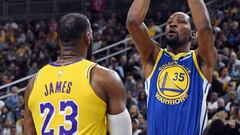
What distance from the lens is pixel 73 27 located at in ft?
14.7

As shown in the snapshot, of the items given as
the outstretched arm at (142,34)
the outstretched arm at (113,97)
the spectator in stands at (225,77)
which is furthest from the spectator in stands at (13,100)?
the outstretched arm at (113,97)

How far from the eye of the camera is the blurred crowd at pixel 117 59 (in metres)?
13.4

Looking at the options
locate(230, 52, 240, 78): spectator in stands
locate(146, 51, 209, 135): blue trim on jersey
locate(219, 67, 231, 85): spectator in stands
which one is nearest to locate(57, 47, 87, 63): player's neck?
locate(146, 51, 209, 135): blue trim on jersey

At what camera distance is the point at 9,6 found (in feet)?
77.2

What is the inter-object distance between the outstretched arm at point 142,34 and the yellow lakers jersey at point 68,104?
4.71 feet

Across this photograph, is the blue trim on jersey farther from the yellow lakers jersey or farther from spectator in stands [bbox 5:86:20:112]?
spectator in stands [bbox 5:86:20:112]

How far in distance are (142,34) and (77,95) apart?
1.60 meters

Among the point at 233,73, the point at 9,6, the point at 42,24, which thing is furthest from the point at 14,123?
the point at 9,6

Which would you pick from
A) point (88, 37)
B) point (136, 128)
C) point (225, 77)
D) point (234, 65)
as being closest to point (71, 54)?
point (88, 37)

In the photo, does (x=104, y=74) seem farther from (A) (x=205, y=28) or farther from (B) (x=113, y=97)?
(A) (x=205, y=28)

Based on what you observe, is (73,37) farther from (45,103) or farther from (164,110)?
(164,110)

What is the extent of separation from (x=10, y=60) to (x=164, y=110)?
14.2 m

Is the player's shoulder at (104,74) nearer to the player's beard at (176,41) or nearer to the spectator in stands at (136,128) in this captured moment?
the player's beard at (176,41)

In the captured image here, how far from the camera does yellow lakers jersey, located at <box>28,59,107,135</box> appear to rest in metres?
4.39
